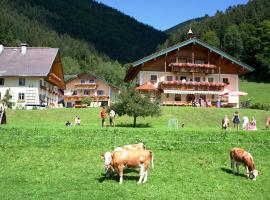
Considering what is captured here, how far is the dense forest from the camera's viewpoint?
414ft

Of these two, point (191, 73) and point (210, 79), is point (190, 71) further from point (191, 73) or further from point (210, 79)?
point (210, 79)

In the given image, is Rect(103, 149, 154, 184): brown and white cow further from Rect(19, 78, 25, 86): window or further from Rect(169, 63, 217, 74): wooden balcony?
Rect(19, 78, 25, 86): window

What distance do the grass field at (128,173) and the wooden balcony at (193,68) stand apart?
3748cm

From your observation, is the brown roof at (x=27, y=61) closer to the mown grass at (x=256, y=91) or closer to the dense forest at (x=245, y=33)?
the mown grass at (x=256, y=91)

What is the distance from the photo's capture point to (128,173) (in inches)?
850

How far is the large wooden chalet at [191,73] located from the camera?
225ft

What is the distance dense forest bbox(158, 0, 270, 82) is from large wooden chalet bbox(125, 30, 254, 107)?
5126 cm

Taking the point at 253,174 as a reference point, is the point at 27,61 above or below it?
above

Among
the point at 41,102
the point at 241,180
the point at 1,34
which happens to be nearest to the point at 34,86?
the point at 41,102

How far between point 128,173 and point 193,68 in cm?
5006

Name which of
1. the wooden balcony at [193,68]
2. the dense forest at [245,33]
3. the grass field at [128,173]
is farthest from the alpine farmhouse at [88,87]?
the grass field at [128,173]

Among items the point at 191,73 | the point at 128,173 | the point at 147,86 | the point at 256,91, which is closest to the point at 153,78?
the point at 147,86

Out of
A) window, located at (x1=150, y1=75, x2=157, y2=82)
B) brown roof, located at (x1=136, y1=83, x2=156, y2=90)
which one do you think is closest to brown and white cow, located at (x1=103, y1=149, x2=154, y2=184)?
brown roof, located at (x1=136, y1=83, x2=156, y2=90)

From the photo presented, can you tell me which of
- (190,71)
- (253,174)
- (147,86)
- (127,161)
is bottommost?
(253,174)
